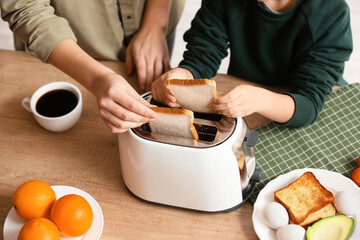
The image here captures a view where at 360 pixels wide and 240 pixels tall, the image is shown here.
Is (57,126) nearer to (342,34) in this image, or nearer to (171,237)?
(171,237)

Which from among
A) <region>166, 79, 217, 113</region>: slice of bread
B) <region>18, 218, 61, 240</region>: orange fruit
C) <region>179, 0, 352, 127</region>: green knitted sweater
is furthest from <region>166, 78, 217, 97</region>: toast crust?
<region>18, 218, 61, 240</region>: orange fruit

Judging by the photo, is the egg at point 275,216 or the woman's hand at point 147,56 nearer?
the egg at point 275,216

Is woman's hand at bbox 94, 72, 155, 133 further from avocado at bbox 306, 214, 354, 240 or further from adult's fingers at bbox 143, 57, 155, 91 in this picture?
avocado at bbox 306, 214, 354, 240

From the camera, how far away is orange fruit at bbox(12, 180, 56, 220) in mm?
763

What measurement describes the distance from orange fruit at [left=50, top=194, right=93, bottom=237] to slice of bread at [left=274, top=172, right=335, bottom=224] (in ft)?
1.32

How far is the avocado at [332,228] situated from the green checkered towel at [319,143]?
6.1 inches

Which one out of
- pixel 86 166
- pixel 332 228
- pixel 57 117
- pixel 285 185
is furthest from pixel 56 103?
pixel 332 228

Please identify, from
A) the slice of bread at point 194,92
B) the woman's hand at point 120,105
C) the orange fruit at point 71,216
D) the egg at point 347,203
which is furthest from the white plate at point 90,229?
the egg at point 347,203

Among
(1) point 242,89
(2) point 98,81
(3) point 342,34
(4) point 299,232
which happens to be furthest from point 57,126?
(3) point 342,34

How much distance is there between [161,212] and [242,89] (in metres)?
0.33

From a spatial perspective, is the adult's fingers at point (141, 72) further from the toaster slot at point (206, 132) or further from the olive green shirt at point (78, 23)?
the toaster slot at point (206, 132)

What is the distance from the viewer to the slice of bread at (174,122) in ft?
2.44

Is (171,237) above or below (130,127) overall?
below

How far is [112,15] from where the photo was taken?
1.16 m
